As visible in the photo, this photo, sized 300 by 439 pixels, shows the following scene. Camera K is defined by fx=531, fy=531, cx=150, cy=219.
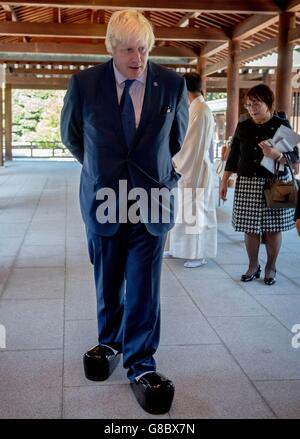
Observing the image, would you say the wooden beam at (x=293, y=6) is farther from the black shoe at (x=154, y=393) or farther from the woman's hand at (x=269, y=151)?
the black shoe at (x=154, y=393)

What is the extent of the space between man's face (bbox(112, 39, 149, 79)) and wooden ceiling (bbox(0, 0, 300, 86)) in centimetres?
523

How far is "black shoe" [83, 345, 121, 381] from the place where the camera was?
91.4 inches

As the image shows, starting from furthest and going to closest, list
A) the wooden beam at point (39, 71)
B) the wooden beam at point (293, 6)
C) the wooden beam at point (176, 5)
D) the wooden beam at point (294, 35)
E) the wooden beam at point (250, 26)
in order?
the wooden beam at point (39, 71) → the wooden beam at point (250, 26) → the wooden beam at point (294, 35) → the wooden beam at point (176, 5) → the wooden beam at point (293, 6)

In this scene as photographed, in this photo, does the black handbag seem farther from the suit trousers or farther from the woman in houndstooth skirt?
the suit trousers

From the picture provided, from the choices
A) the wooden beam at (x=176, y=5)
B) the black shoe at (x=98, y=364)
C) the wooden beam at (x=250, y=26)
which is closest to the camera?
the black shoe at (x=98, y=364)

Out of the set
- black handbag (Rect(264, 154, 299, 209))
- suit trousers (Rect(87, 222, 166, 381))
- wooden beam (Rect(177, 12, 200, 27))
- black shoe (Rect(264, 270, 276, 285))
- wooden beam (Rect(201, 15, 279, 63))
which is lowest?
black shoe (Rect(264, 270, 276, 285))

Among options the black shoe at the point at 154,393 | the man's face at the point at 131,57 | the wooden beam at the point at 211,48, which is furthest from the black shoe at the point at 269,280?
the wooden beam at the point at 211,48

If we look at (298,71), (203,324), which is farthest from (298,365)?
(298,71)

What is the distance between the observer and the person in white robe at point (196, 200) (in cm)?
412

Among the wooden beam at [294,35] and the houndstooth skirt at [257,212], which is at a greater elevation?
the wooden beam at [294,35]

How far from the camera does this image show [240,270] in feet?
13.9

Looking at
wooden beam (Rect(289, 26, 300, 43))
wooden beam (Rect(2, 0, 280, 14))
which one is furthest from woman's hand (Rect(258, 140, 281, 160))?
wooden beam (Rect(2, 0, 280, 14))

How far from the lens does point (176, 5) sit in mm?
7285

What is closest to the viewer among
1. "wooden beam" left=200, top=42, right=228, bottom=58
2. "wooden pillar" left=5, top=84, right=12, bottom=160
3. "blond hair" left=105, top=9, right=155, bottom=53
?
"blond hair" left=105, top=9, right=155, bottom=53
